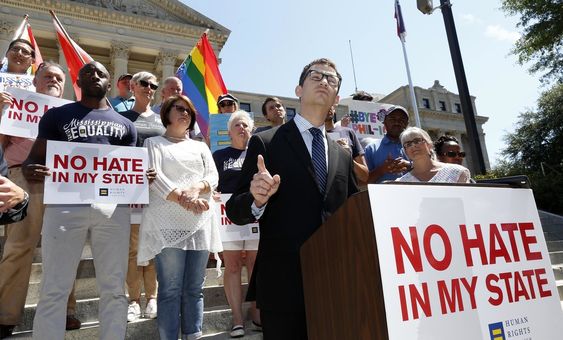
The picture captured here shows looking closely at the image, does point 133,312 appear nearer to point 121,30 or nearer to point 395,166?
point 395,166

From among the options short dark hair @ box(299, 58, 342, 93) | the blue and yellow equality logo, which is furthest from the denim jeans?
the blue and yellow equality logo

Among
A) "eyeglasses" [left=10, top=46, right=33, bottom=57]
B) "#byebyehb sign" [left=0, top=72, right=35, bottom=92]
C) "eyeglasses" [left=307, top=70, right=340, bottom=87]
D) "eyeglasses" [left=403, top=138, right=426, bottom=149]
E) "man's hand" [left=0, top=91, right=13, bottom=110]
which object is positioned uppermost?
"eyeglasses" [left=10, top=46, right=33, bottom=57]

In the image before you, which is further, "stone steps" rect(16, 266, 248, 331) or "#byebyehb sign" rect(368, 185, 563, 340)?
"stone steps" rect(16, 266, 248, 331)

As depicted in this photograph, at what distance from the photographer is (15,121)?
3.68 meters

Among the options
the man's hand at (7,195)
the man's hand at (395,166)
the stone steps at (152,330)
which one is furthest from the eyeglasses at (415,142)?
the man's hand at (7,195)

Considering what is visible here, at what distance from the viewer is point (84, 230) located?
2.90 metres

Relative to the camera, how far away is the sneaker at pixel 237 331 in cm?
338

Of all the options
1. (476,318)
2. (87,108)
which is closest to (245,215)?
(476,318)

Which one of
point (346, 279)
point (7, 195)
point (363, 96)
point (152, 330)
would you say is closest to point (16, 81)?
point (152, 330)

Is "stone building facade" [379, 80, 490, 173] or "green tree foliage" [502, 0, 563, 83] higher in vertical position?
"stone building facade" [379, 80, 490, 173]

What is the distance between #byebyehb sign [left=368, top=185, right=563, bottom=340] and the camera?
4.22ft

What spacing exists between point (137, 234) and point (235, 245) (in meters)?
1.06

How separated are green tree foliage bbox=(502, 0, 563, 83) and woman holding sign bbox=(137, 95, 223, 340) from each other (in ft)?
62.1

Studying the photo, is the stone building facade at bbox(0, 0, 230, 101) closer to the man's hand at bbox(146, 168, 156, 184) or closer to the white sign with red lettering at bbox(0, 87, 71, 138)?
the white sign with red lettering at bbox(0, 87, 71, 138)
